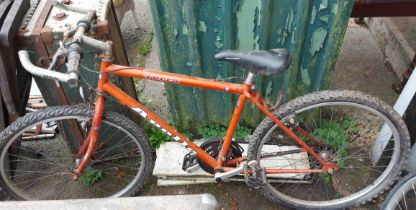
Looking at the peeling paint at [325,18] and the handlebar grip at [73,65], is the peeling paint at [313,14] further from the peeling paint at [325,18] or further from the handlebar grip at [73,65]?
the handlebar grip at [73,65]

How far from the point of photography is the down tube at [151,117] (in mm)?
2658

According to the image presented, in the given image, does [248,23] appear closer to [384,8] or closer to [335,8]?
[335,8]

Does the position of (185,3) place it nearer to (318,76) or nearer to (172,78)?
(172,78)

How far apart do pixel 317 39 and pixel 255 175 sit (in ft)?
4.13

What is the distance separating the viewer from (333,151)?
323cm

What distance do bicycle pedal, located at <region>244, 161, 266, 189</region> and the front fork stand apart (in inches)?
49.5

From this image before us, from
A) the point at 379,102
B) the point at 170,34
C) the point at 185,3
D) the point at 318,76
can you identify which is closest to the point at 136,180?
the point at 170,34

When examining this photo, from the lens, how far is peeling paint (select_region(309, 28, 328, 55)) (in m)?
2.99

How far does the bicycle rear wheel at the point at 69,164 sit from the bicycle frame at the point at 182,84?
251 mm

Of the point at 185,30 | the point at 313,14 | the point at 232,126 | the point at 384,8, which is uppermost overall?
the point at 313,14

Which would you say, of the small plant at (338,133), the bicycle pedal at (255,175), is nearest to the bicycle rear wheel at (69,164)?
the bicycle pedal at (255,175)

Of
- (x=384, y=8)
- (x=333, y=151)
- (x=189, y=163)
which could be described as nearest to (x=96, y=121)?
(x=189, y=163)

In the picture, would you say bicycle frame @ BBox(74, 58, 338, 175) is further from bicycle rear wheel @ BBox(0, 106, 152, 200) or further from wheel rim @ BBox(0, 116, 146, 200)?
wheel rim @ BBox(0, 116, 146, 200)

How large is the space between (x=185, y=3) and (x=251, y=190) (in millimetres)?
1891
